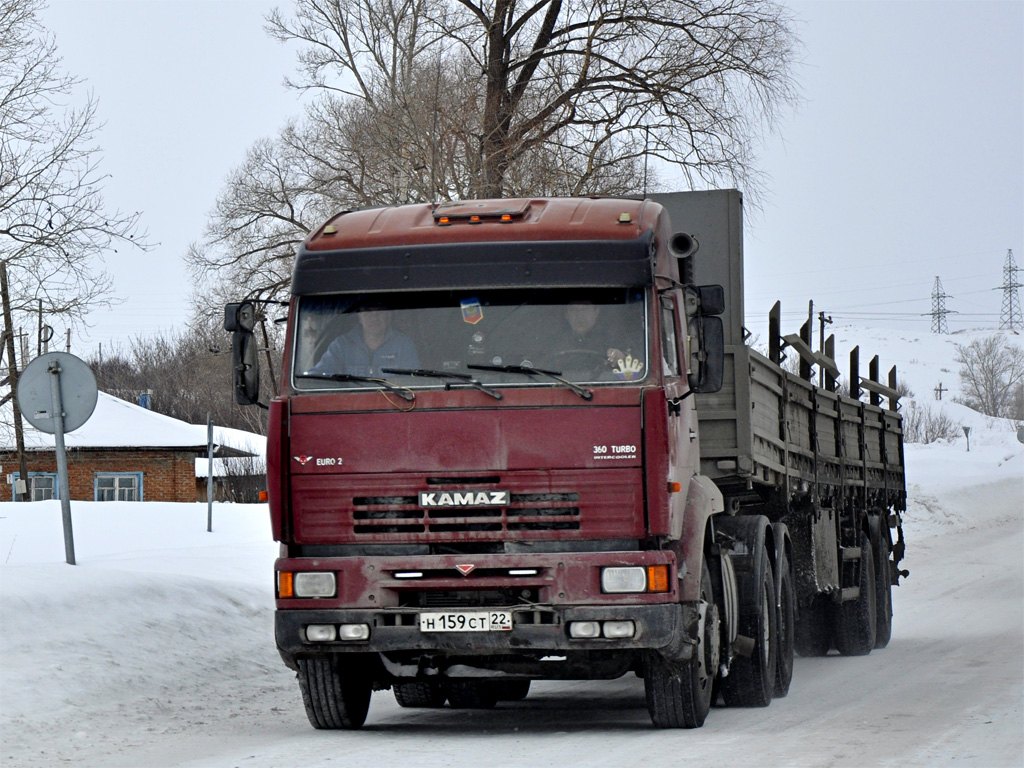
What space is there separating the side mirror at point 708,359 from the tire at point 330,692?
2676mm

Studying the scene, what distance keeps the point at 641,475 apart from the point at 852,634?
7273 millimetres

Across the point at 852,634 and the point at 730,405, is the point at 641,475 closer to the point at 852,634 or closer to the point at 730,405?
the point at 730,405

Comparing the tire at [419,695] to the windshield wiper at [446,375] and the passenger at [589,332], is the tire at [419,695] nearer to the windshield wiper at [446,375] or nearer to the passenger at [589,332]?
the windshield wiper at [446,375]

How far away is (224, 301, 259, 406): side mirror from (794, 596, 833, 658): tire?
767cm

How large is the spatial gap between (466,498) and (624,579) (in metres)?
0.95

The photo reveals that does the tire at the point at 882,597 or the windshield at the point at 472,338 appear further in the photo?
the tire at the point at 882,597

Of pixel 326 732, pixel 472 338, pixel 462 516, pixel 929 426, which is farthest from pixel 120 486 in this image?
pixel 929 426

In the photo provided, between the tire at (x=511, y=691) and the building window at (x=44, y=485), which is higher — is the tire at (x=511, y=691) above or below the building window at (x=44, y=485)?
below

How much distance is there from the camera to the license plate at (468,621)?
7.70m

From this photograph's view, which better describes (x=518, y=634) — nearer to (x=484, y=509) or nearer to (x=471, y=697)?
(x=484, y=509)

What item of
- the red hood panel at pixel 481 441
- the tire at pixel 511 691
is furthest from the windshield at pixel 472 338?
the tire at pixel 511 691

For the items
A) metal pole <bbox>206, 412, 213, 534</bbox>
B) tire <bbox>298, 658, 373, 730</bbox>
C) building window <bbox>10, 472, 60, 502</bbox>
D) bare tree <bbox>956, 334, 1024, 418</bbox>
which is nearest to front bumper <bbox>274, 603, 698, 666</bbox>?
tire <bbox>298, 658, 373, 730</bbox>

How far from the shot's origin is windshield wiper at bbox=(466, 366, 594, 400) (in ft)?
25.2

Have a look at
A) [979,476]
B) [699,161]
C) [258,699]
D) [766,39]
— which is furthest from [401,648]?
[979,476]
